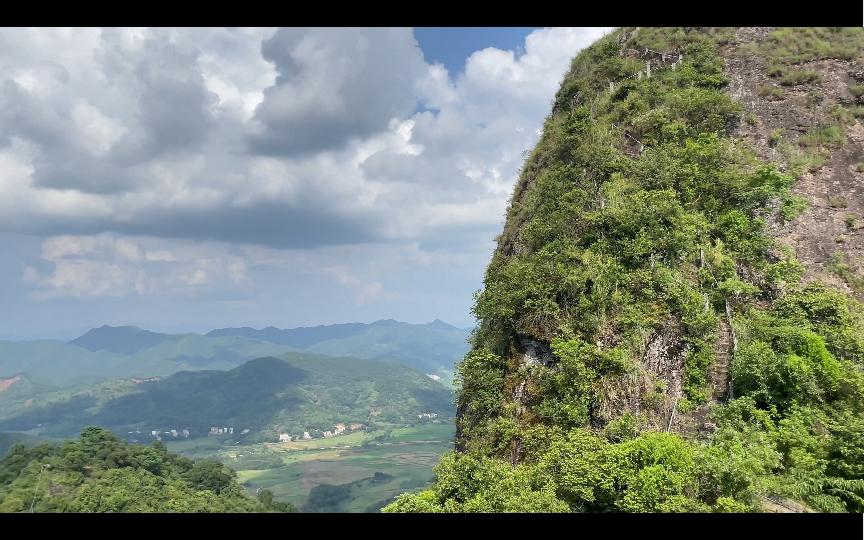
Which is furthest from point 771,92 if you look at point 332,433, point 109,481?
point 332,433

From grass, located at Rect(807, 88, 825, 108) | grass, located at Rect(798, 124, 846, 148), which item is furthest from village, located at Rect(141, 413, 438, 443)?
grass, located at Rect(807, 88, 825, 108)

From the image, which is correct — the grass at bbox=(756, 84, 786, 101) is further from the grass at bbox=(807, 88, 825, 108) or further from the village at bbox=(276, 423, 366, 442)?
the village at bbox=(276, 423, 366, 442)

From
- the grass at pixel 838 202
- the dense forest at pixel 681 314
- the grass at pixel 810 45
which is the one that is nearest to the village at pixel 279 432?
the dense forest at pixel 681 314

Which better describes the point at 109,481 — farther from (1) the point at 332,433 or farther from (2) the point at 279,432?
(2) the point at 279,432

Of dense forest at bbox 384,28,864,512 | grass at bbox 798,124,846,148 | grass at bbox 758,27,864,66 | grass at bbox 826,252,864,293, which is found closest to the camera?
dense forest at bbox 384,28,864,512

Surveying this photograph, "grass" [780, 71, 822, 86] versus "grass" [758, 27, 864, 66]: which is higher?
"grass" [758, 27, 864, 66]
